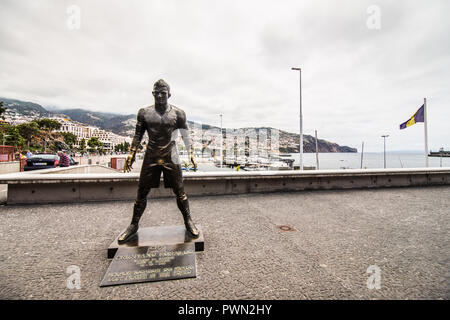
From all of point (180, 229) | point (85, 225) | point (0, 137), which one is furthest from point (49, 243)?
point (0, 137)

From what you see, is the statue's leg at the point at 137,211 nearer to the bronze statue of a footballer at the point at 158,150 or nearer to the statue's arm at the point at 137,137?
the bronze statue of a footballer at the point at 158,150

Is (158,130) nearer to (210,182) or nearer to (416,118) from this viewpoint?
(210,182)

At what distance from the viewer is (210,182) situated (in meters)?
7.21

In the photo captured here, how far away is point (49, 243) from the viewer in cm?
354

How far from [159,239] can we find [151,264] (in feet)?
2.02

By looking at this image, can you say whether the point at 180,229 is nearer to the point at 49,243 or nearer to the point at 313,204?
the point at 49,243

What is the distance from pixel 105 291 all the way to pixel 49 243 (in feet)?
6.76

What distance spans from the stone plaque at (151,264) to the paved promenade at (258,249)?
103 millimetres

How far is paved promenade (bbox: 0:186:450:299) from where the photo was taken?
7.82 ft

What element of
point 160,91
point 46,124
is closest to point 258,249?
point 160,91

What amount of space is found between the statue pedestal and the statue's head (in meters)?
2.37

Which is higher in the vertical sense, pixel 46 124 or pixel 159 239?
pixel 46 124

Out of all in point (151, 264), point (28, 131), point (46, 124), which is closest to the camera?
point (151, 264)

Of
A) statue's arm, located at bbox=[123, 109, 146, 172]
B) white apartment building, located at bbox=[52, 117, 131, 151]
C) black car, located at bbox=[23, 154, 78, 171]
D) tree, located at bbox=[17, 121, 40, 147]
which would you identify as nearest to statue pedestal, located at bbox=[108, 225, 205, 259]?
statue's arm, located at bbox=[123, 109, 146, 172]
